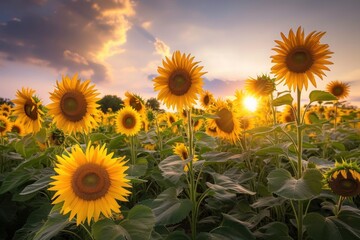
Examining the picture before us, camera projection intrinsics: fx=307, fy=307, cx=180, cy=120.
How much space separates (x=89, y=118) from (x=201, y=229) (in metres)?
1.72

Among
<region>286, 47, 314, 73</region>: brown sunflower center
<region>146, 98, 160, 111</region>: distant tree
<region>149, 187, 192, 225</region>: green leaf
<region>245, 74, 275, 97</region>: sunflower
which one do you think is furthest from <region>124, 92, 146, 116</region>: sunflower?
<region>286, 47, 314, 73</region>: brown sunflower center

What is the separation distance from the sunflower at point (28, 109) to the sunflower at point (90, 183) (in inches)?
60.5

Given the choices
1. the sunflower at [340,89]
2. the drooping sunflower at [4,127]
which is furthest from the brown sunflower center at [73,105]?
the sunflower at [340,89]

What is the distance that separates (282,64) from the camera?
2.98 meters

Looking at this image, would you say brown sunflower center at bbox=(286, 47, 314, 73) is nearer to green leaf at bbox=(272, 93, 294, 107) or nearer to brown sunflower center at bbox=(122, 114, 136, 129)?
green leaf at bbox=(272, 93, 294, 107)

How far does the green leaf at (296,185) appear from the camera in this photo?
7.27 feet

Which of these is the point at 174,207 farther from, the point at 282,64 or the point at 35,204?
the point at 35,204

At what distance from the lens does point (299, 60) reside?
291 cm

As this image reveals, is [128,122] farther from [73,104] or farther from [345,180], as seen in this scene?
[345,180]

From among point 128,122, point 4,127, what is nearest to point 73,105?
point 128,122

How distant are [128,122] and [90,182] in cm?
318

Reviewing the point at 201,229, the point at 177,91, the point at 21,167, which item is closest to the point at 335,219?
the point at 201,229

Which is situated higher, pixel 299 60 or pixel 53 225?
pixel 299 60

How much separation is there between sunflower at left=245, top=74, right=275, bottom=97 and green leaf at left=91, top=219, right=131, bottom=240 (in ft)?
7.33
